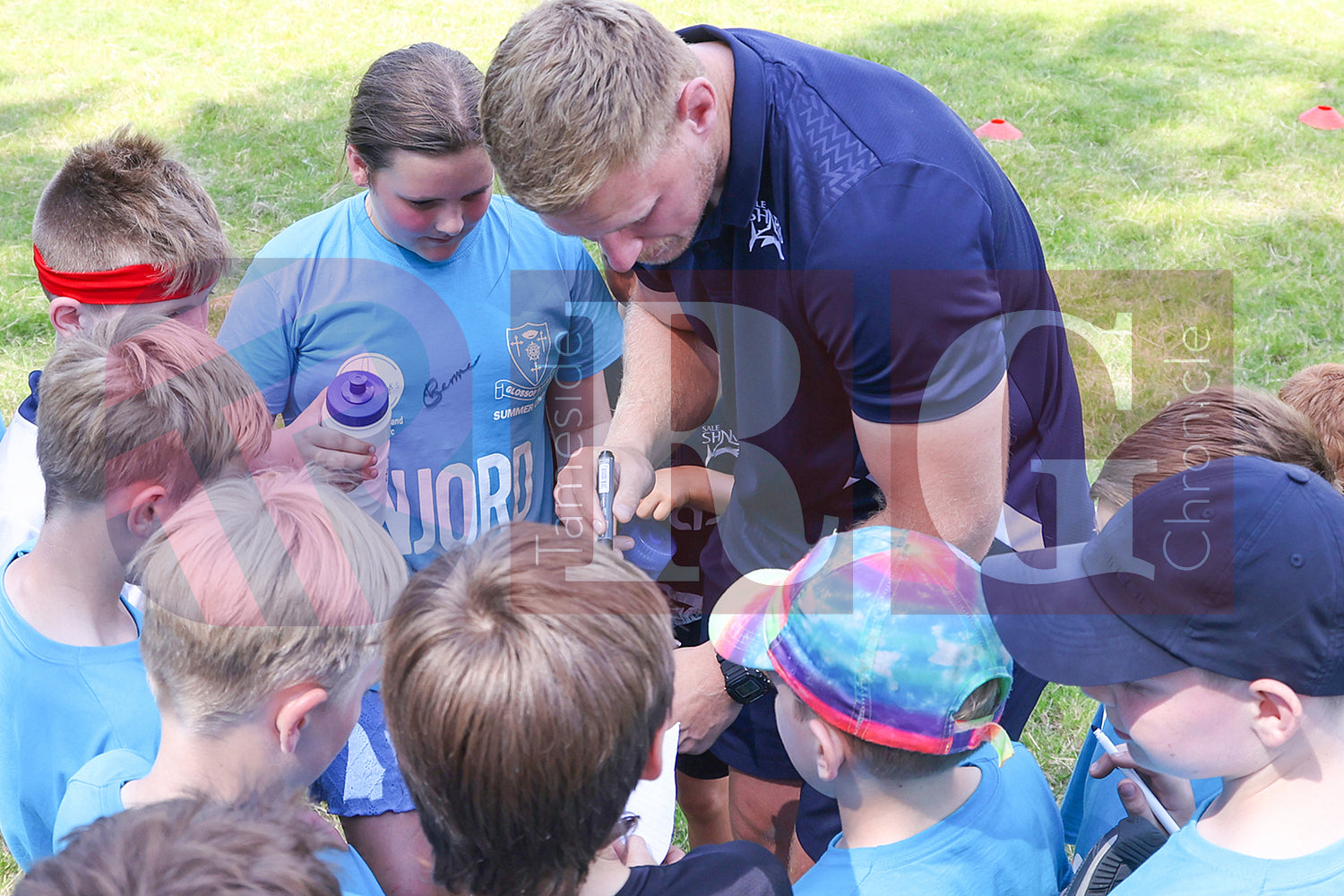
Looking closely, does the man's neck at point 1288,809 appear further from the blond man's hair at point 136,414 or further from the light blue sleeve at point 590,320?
the light blue sleeve at point 590,320

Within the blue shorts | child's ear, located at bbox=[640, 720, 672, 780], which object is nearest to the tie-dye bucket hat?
child's ear, located at bbox=[640, 720, 672, 780]

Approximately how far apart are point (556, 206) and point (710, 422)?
1216 mm

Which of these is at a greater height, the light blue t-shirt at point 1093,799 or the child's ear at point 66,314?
the child's ear at point 66,314

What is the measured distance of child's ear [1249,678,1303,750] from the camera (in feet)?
4.72

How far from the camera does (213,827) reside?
4.14 feet

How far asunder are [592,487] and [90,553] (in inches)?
43.7

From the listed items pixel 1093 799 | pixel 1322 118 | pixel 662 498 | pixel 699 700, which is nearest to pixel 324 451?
pixel 662 498

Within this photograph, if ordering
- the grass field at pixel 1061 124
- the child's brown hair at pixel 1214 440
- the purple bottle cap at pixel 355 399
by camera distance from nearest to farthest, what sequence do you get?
the child's brown hair at pixel 1214 440, the purple bottle cap at pixel 355 399, the grass field at pixel 1061 124

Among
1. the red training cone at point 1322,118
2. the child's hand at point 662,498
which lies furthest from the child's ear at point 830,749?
the red training cone at point 1322,118

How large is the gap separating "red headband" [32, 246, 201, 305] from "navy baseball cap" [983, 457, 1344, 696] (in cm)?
227

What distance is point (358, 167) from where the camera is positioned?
9.37ft

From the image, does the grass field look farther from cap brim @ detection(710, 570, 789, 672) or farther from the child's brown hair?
cap brim @ detection(710, 570, 789, 672)

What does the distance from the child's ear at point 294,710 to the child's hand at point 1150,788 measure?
138 cm

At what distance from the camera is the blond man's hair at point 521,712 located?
1462mm
